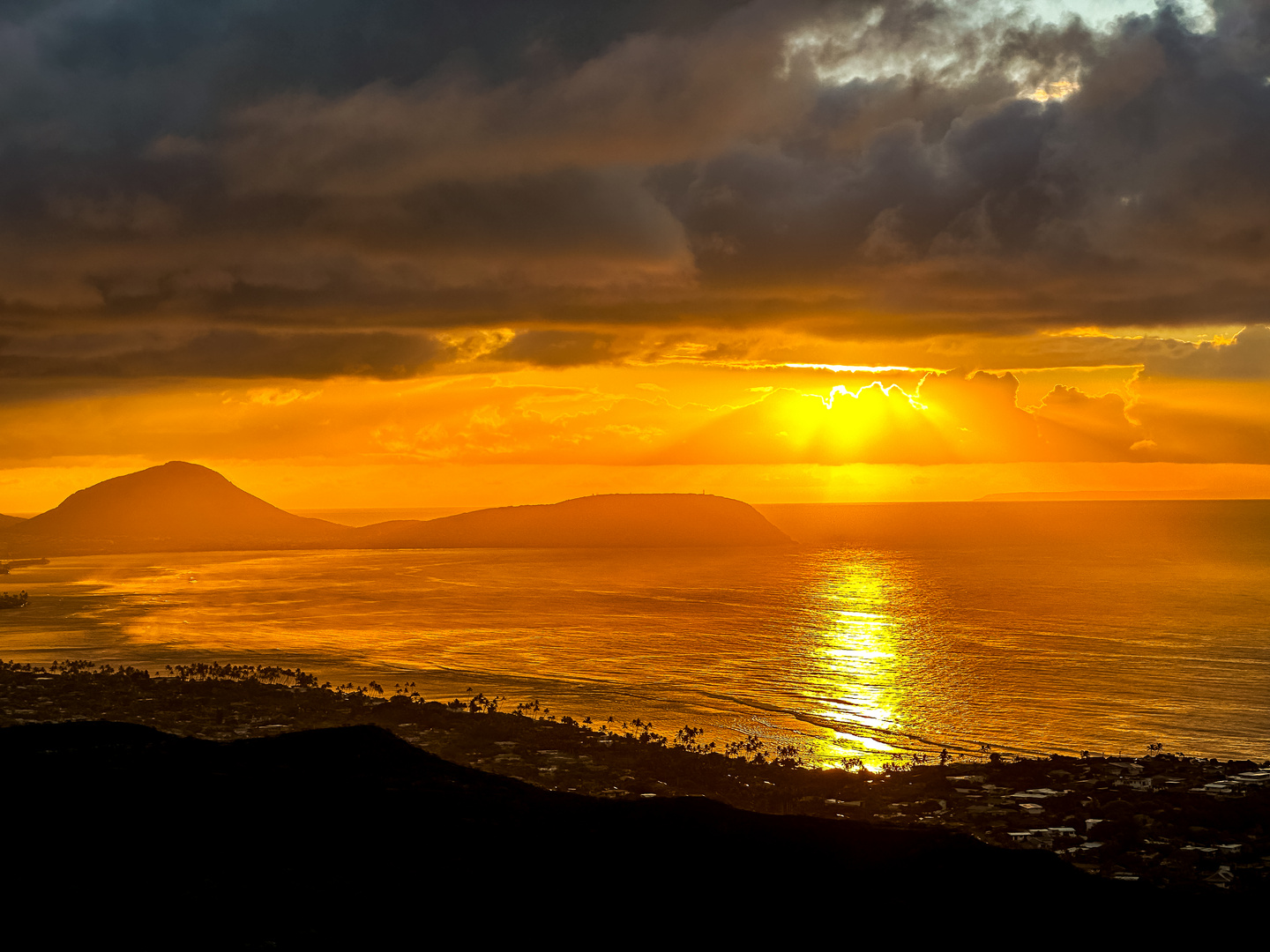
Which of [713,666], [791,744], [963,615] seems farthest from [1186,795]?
[963,615]

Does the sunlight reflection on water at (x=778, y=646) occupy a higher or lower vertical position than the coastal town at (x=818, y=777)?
lower

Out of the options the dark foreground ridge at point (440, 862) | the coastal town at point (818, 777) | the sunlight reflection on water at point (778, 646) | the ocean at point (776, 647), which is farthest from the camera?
the sunlight reflection on water at point (778, 646)

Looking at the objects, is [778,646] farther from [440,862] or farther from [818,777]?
[440,862]

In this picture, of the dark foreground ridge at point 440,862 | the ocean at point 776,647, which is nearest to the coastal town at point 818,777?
the dark foreground ridge at point 440,862

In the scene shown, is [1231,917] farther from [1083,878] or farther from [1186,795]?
[1186,795]

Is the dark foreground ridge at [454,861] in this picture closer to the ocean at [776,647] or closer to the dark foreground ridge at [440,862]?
the dark foreground ridge at [440,862]
